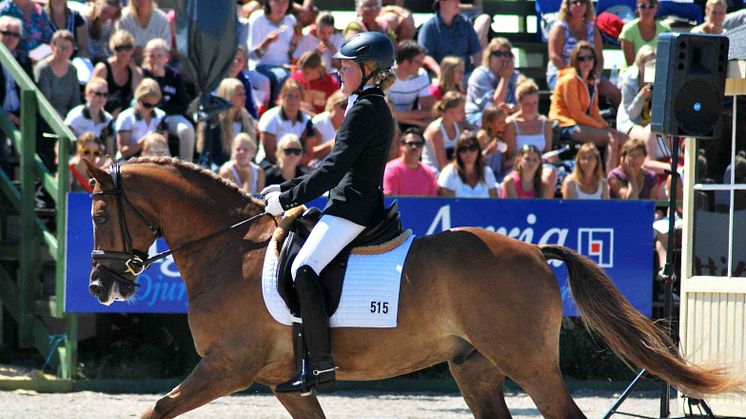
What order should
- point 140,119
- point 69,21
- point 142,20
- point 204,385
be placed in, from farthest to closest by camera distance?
point 142,20 < point 69,21 < point 140,119 < point 204,385

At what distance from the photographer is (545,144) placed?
1282cm

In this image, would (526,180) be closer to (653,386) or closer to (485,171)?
(485,171)

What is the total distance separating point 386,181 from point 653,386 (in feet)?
10.8

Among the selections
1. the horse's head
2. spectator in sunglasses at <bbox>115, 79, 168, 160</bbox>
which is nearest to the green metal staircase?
spectator in sunglasses at <bbox>115, 79, 168, 160</bbox>

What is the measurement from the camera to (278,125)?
480 inches

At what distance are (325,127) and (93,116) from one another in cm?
244

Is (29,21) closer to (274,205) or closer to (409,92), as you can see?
(409,92)

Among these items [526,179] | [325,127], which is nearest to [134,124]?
[325,127]

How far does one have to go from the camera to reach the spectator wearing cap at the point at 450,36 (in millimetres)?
14594

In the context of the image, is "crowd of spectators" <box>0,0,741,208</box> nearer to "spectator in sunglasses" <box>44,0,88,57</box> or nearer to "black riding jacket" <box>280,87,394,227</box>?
"spectator in sunglasses" <box>44,0,88,57</box>

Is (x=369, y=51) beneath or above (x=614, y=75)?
above

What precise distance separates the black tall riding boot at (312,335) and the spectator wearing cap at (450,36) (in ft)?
27.1

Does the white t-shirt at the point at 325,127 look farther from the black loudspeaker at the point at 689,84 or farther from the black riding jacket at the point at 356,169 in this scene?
the black riding jacket at the point at 356,169

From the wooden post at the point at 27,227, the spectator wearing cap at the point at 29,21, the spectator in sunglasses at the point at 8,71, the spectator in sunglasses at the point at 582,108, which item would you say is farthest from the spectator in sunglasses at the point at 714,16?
the wooden post at the point at 27,227
